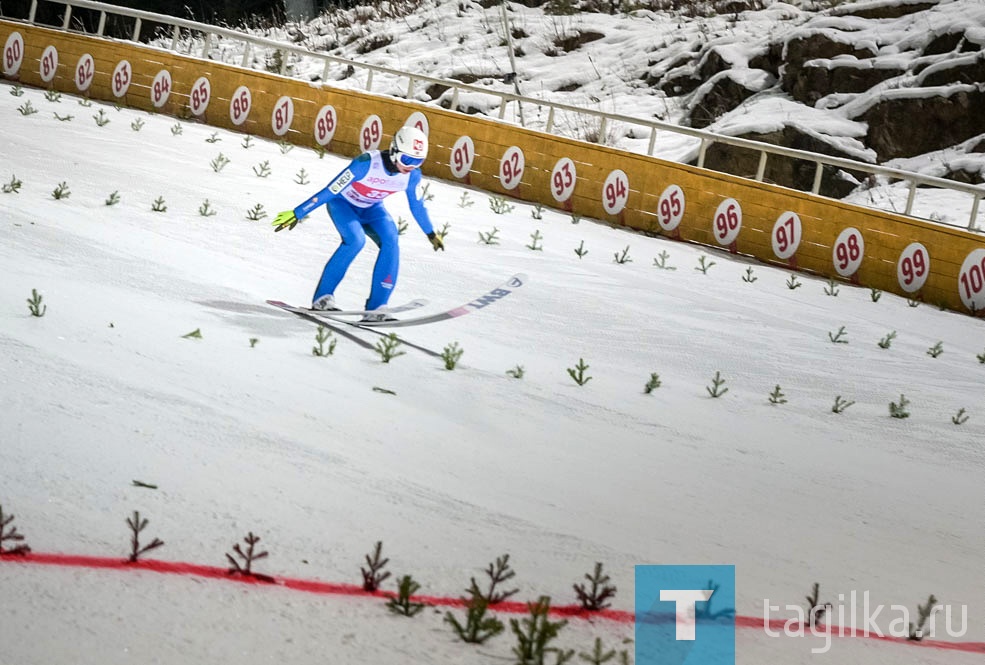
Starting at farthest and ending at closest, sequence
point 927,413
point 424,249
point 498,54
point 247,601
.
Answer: point 498,54
point 424,249
point 927,413
point 247,601

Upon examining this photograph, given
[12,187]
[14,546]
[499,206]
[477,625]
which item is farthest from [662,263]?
[14,546]

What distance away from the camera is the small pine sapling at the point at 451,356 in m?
7.75

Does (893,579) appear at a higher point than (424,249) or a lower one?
lower

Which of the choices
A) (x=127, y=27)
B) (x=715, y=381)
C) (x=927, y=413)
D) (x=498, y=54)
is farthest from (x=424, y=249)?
(x=127, y=27)

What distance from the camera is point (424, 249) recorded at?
12.5 m

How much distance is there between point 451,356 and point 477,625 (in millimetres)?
4525

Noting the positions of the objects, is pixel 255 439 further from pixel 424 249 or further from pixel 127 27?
pixel 127 27

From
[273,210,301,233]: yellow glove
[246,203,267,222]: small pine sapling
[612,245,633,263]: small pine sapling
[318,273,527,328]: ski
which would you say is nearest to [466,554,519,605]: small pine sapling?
[318,273,527,328]: ski

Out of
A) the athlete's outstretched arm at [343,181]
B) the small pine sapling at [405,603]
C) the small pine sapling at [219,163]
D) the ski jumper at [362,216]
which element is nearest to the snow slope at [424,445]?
the small pine sapling at [405,603]

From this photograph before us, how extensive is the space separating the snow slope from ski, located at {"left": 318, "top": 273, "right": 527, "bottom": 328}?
0.18 meters

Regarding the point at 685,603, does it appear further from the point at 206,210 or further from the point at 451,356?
the point at 206,210

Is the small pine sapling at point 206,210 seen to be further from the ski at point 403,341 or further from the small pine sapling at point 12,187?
the ski at point 403,341

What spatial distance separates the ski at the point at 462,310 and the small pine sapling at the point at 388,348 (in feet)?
2.03

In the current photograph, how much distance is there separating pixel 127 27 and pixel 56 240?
33.3m
